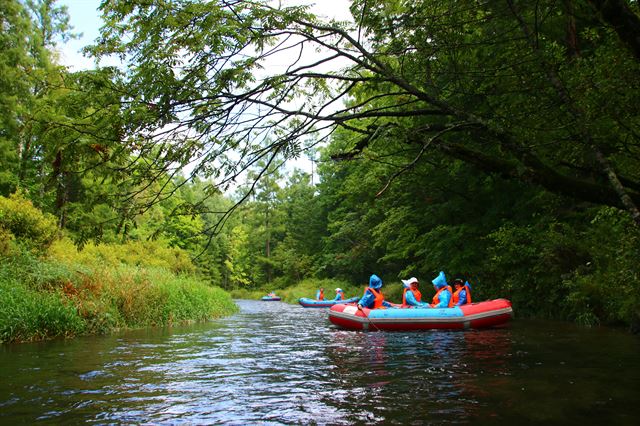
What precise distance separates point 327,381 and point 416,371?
1381 millimetres

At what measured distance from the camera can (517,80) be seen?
6.57 metres

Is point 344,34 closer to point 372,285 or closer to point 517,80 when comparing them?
point 517,80

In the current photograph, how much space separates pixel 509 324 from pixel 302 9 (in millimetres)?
10795

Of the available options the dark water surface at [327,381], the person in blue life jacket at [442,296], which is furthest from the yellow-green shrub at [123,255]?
the person in blue life jacket at [442,296]

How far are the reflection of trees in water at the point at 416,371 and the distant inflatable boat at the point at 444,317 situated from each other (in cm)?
52

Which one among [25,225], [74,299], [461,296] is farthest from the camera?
[461,296]

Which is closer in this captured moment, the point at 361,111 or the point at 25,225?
the point at 361,111

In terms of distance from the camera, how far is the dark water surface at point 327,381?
4625mm

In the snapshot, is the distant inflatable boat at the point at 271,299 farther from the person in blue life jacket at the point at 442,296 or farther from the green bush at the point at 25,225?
the green bush at the point at 25,225

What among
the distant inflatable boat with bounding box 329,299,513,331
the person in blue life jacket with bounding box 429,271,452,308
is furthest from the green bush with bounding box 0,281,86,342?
the person in blue life jacket with bounding box 429,271,452,308

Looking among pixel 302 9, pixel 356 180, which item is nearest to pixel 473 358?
pixel 302 9

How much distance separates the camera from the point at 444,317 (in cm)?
1184

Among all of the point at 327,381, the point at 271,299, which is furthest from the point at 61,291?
the point at 271,299

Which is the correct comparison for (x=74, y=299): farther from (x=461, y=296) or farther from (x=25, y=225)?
(x=461, y=296)
